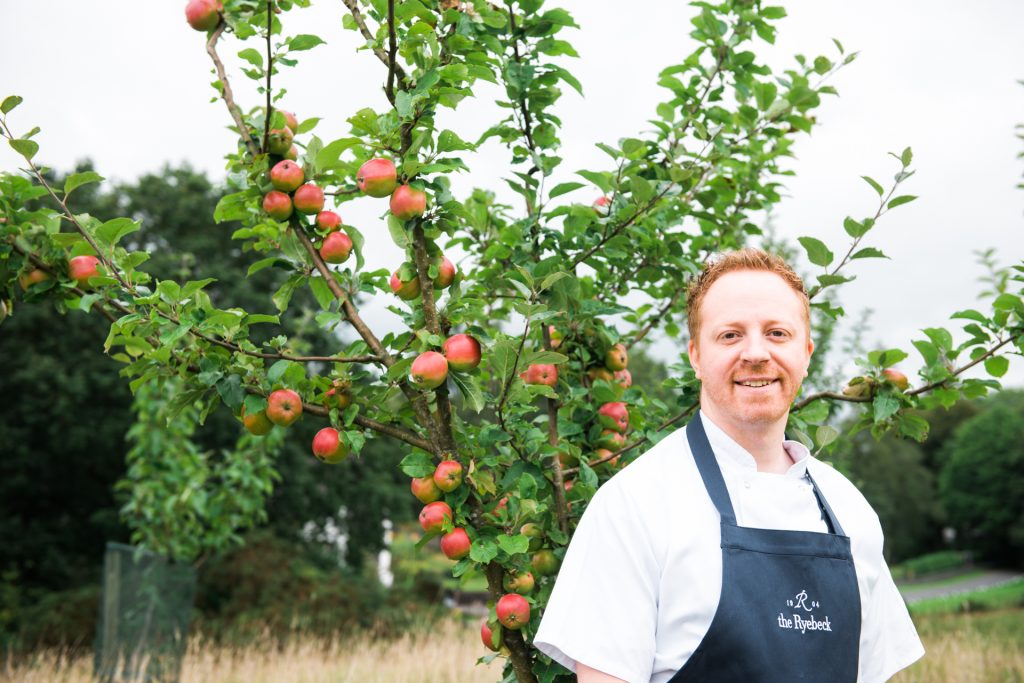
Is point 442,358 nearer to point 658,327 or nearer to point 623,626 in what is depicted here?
point 623,626

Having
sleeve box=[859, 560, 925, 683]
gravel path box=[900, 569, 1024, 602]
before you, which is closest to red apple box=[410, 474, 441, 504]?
sleeve box=[859, 560, 925, 683]

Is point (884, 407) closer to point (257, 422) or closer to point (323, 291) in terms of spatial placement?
point (323, 291)

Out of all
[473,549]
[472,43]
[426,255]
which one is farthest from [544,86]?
[473,549]

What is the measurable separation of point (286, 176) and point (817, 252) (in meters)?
1.41

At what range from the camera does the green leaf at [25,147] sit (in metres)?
2.29

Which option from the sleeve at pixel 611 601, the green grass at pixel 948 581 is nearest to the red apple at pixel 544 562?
the sleeve at pixel 611 601

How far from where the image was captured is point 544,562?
2.19 m

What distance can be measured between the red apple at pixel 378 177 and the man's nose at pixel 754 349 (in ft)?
2.89

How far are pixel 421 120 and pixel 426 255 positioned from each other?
1.05 ft

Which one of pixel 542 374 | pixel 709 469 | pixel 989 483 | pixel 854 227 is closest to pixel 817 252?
pixel 854 227

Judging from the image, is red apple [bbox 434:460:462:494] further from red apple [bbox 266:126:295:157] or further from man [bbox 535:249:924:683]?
red apple [bbox 266:126:295:157]

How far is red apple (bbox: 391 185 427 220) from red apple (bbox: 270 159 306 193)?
10.4 inches

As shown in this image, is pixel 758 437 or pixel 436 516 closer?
pixel 758 437

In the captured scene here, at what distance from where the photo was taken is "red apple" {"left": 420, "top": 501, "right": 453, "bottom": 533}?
78.3 inches
